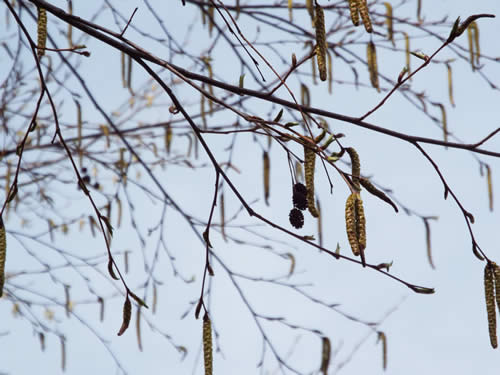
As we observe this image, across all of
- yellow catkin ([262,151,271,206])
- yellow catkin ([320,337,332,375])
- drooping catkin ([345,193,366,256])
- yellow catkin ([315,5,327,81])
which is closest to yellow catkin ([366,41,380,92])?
yellow catkin ([262,151,271,206])

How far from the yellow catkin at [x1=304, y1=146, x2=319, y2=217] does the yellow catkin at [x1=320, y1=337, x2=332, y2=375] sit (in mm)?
1436

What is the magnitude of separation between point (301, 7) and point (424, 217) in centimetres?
115

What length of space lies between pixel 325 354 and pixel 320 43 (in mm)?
1615

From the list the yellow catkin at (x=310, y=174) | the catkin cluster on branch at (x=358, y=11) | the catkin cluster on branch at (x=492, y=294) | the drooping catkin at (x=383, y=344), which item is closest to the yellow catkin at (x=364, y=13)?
the catkin cluster on branch at (x=358, y=11)

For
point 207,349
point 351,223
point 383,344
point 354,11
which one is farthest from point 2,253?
point 383,344

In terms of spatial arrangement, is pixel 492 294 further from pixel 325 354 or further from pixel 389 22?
pixel 389 22

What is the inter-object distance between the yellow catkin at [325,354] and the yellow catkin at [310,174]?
144 centimetres

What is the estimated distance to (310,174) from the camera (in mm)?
1422

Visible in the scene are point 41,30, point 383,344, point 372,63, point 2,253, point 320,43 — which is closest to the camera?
point 320,43

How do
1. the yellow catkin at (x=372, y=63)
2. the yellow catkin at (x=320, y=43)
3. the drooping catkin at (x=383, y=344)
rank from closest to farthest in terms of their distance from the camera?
the yellow catkin at (x=320, y=43) → the yellow catkin at (x=372, y=63) → the drooping catkin at (x=383, y=344)

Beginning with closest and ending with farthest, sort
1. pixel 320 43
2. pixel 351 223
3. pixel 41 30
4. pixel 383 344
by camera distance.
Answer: pixel 351 223
pixel 320 43
pixel 41 30
pixel 383 344

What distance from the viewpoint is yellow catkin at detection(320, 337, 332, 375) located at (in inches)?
107

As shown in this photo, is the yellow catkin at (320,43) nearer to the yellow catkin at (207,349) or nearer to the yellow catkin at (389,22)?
the yellow catkin at (207,349)

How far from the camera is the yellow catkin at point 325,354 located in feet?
8.92
